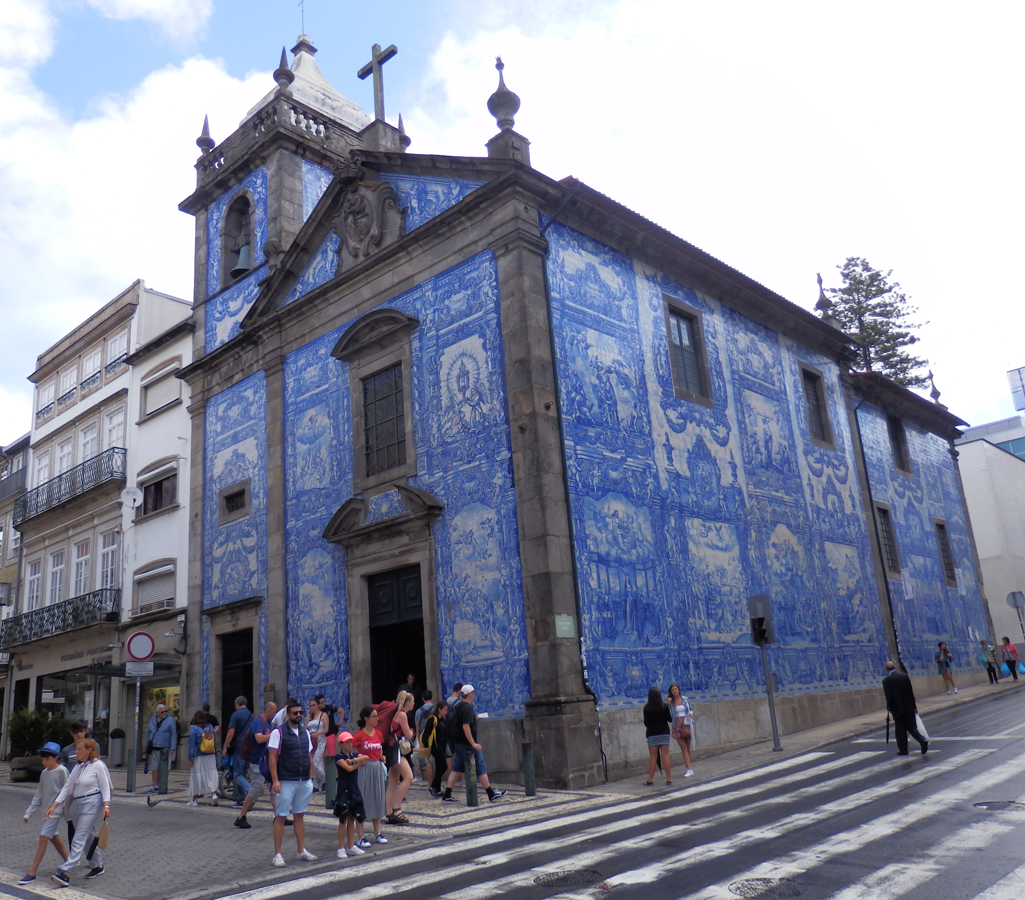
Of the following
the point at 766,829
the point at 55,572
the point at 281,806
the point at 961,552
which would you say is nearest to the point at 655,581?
the point at 766,829

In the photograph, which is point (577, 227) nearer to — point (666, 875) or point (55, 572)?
point (666, 875)

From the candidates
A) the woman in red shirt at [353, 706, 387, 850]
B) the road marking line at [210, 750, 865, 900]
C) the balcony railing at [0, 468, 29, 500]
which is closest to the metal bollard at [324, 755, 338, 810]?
the woman in red shirt at [353, 706, 387, 850]

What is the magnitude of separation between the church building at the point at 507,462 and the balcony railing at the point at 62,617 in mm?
4656

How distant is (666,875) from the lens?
651 centimetres

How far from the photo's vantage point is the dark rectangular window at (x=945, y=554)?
2696cm

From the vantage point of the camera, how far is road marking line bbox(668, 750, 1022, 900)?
625 cm

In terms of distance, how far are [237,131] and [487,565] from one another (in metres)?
14.7

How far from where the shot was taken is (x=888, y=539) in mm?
24031

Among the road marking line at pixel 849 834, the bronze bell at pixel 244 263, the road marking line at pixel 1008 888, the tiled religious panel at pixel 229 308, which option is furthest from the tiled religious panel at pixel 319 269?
the road marking line at pixel 1008 888

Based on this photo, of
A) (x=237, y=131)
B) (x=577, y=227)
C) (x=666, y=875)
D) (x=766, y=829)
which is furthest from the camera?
(x=237, y=131)

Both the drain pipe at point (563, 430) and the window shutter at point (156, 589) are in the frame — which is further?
the window shutter at point (156, 589)

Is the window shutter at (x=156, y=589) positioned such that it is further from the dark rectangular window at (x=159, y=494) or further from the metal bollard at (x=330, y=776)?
the metal bollard at (x=330, y=776)

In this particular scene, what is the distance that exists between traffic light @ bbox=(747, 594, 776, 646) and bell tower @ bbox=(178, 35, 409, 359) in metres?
12.2

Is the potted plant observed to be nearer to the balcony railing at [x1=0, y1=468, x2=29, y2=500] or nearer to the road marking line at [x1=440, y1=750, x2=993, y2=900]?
the balcony railing at [x1=0, y1=468, x2=29, y2=500]
